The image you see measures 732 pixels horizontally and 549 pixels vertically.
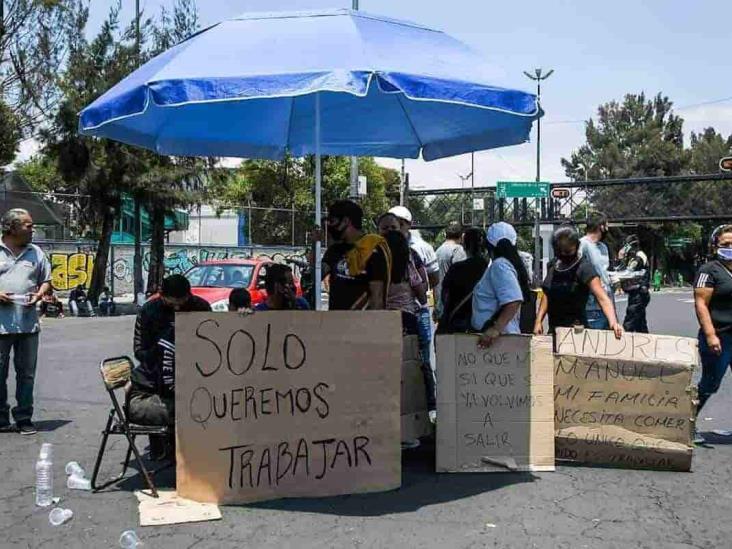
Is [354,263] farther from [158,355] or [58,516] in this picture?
[58,516]

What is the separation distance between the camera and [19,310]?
6.83 meters

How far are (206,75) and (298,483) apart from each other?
2475mm

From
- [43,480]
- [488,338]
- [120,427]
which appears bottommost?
[43,480]

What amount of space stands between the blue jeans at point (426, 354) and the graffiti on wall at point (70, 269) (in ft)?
69.5

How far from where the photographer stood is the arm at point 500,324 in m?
5.46

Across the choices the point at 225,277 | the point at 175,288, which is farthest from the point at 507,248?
the point at 225,277

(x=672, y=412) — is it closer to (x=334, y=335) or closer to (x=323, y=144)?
(x=334, y=335)

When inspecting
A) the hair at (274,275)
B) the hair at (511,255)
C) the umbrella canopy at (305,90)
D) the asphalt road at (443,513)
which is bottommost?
the asphalt road at (443,513)

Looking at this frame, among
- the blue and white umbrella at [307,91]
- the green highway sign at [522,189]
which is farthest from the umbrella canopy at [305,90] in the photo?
the green highway sign at [522,189]

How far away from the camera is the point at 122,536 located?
4285mm

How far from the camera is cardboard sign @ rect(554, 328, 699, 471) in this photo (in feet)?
18.8

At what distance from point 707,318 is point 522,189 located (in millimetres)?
26577

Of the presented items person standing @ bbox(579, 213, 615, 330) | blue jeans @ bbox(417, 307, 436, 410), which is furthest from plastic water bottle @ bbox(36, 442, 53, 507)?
person standing @ bbox(579, 213, 615, 330)

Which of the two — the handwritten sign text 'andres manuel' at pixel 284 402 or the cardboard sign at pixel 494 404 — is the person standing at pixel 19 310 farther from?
the cardboard sign at pixel 494 404
